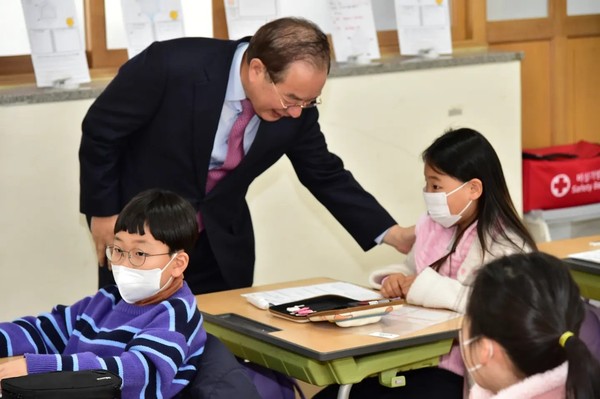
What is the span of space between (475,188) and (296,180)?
5.67 feet

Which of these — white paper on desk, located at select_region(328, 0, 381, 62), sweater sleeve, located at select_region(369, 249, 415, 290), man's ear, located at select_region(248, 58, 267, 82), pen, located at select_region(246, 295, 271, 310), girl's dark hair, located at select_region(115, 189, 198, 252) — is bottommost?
sweater sleeve, located at select_region(369, 249, 415, 290)

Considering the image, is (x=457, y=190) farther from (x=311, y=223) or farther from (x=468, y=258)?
(x=311, y=223)

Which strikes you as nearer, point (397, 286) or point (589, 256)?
point (397, 286)

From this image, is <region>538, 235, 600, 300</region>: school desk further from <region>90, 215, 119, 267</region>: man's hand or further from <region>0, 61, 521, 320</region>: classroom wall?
<region>0, 61, 521, 320</region>: classroom wall

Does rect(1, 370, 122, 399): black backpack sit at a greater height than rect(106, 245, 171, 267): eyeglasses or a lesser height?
lesser

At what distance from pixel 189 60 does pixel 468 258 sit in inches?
36.1

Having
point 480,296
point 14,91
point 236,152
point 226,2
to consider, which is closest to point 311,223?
point 226,2

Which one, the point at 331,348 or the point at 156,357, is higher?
the point at 156,357

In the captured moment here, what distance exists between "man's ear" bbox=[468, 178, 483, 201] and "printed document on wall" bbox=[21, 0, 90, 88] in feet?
5.94

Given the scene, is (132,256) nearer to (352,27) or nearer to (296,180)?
(296,180)

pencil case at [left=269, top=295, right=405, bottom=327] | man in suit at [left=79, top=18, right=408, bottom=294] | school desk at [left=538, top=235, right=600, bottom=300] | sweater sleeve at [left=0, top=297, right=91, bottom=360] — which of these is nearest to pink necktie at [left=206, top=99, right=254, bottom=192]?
man in suit at [left=79, top=18, right=408, bottom=294]

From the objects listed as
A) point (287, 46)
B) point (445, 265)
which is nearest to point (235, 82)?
point (287, 46)

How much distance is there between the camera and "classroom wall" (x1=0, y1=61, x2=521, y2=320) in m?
3.79

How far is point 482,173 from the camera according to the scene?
274cm
